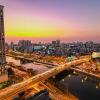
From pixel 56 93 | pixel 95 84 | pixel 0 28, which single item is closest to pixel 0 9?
pixel 0 28

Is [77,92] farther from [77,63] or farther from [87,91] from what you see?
[77,63]

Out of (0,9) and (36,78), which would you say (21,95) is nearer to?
(36,78)

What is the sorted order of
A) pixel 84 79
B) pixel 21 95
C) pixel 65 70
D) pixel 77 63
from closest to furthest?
pixel 21 95, pixel 84 79, pixel 65 70, pixel 77 63

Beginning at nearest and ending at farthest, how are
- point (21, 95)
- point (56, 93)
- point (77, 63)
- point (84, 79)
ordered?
point (21, 95), point (56, 93), point (84, 79), point (77, 63)

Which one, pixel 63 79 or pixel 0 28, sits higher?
pixel 0 28

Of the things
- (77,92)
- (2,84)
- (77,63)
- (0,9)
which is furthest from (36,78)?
(77,63)

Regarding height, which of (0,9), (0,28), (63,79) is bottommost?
(63,79)

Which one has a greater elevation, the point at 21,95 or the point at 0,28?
the point at 0,28

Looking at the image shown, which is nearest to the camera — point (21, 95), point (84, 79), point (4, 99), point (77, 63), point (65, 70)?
point (4, 99)

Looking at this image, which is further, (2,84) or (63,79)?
(63,79)
